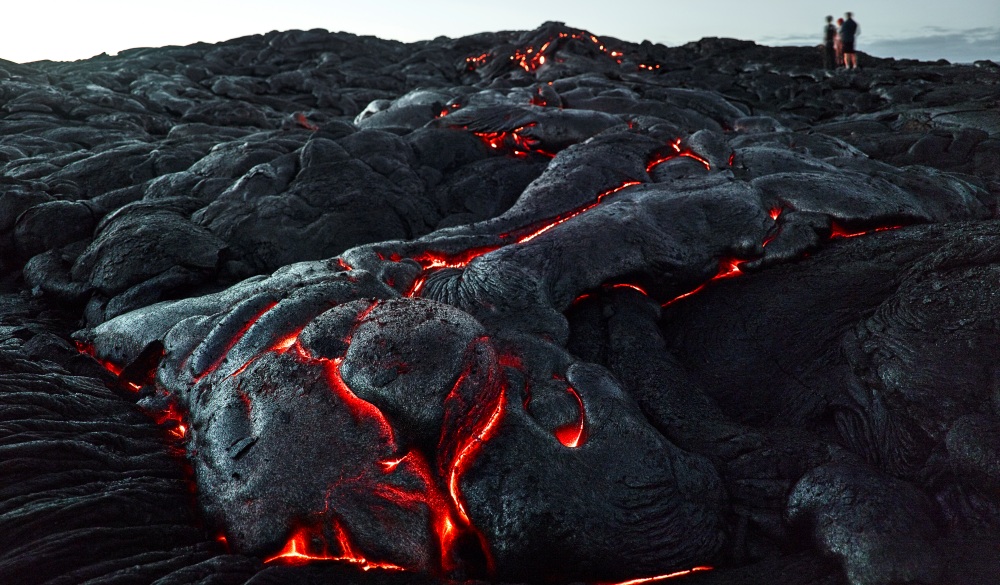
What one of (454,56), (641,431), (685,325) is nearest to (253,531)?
(641,431)

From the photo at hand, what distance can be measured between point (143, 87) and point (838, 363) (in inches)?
738

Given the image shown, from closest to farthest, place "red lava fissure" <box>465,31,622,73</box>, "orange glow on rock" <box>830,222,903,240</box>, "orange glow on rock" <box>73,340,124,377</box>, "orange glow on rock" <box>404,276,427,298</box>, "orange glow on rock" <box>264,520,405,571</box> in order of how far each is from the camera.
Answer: "orange glow on rock" <box>264,520,405,571</box> < "orange glow on rock" <box>73,340,124,377</box> < "orange glow on rock" <box>404,276,427,298</box> < "orange glow on rock" <box>830,222,903,240</box> < "red lava fissure" <box>465,31,622,73</box>

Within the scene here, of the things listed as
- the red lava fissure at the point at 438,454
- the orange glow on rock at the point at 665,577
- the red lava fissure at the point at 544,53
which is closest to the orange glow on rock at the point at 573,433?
the red lava fissure at the point at 438,454

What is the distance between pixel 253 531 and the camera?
3.58 metres

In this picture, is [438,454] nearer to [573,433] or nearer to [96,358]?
[573,433]

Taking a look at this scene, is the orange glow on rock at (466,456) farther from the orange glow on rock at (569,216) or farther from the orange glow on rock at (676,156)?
the orange glow on rock at (676,156)

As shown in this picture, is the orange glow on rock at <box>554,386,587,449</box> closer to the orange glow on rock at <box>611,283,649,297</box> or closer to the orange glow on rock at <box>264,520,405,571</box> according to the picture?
the orange glow on rock at <box>264,520,405,571</box>

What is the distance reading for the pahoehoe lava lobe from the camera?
356 centimetres

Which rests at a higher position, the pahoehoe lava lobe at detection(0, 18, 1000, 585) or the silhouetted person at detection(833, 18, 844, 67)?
the silhouetted person at detection(833, 18, 844, 67)

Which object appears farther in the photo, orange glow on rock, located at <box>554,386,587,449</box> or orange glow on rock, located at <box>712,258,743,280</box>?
orange glow on rock, located at <box>712,258,743,280</box>

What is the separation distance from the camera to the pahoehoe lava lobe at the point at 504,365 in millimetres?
3561

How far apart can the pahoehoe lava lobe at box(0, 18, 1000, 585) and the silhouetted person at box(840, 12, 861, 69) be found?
1261 centimetres

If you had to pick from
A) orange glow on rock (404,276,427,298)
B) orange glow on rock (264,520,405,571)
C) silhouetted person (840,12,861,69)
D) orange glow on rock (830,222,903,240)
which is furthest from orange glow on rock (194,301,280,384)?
silhouetted person (840,12,861,69)

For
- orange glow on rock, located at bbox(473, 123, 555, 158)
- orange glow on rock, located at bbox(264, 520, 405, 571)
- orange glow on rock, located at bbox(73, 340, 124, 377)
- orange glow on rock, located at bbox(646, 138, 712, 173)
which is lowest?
orange glow on rock, located at bbox(264, 520, 405, 571)
